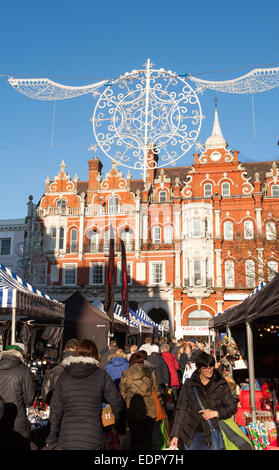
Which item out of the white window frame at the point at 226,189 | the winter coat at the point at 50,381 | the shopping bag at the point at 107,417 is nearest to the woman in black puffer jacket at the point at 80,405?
the shopping bag at the point at 107,417

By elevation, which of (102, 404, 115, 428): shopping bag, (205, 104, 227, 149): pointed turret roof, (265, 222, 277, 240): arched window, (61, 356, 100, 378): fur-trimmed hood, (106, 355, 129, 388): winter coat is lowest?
(102, 404, 115, 428): shopping bag

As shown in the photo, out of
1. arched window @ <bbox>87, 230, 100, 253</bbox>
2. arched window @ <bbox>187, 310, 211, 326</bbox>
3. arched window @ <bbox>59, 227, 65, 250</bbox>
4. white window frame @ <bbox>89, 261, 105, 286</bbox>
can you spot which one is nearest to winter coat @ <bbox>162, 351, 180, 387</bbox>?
arched window @ <bbox>187, 310, 211, 326</bbox>

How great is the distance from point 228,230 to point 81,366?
33.9 m

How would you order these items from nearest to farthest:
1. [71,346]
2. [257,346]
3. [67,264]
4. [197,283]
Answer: [71,346]
[257,346]
[197,283]
[67,264]

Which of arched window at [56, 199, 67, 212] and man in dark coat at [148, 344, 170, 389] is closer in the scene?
man in dark coat at [148, 344, 170, 389]

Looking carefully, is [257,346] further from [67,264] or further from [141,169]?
[67,264]

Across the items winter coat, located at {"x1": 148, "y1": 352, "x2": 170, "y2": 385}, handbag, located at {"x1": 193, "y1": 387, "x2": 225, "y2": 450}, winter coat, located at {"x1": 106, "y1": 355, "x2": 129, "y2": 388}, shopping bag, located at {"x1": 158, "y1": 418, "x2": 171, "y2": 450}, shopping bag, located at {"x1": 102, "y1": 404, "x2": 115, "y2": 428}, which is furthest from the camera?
winter coat, located at {"x1": 148, "y1": 352, "x2": 170, "y2": 385}

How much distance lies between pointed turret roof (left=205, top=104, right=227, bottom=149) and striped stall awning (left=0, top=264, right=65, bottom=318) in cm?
3054

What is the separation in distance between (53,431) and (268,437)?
11.4 feet

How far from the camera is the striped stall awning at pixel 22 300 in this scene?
8.14 m

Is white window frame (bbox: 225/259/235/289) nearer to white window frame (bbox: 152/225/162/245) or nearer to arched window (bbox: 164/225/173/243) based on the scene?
arched window (bbox: 164/225/173/243)

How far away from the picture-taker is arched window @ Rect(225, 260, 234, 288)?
3616 cm
